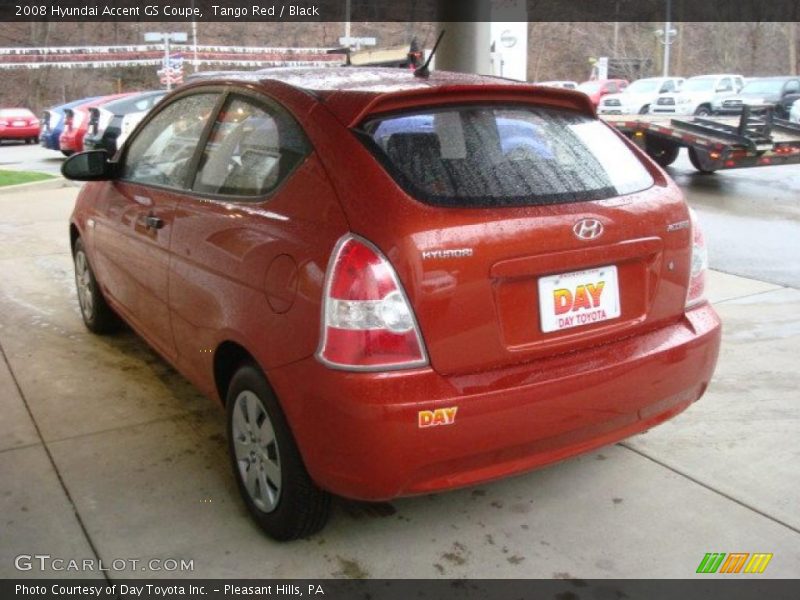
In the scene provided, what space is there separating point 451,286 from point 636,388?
81 cm

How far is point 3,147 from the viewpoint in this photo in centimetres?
2425

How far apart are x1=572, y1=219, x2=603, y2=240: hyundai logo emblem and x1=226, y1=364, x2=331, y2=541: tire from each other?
45.3 inches

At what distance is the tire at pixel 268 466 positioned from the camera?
2732 millimetres

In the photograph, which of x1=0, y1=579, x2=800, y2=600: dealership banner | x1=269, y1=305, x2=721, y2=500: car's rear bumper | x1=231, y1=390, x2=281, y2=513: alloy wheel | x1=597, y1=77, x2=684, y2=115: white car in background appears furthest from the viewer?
x1=597, y1=77, x2=684, y2=115: white car in background

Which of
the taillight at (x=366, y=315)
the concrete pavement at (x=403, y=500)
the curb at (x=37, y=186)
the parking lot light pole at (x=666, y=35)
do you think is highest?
the parking lot light pole at (x=666, y=35)

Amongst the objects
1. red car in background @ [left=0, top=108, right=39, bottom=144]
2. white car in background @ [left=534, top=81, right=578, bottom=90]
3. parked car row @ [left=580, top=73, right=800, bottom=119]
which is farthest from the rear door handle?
red car in background @ [left=0, top=108, right=39, bottom=144]

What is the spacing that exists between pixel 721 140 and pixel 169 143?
33.4 feet

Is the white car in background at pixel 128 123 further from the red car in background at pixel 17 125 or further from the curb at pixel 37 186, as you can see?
the red car in background at pixel 17 125

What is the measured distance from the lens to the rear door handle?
3.59 meters

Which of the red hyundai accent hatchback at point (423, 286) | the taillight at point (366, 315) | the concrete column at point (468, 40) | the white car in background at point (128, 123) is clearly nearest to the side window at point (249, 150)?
the red hyundai accent hatchback at point (423, 286)

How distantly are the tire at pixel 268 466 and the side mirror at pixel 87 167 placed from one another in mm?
1851

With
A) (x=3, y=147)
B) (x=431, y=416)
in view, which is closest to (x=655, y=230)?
(x=431, y=416)

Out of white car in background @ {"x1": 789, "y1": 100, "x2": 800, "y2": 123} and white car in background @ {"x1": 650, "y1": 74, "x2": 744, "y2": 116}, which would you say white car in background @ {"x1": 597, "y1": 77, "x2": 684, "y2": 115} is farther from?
white car in background @ {"x1": 789, "y1": 100, "x2": 800, "y2": 123}

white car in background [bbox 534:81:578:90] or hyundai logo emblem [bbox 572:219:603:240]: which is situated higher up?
white car in background [bbox 534:81:578:90]
